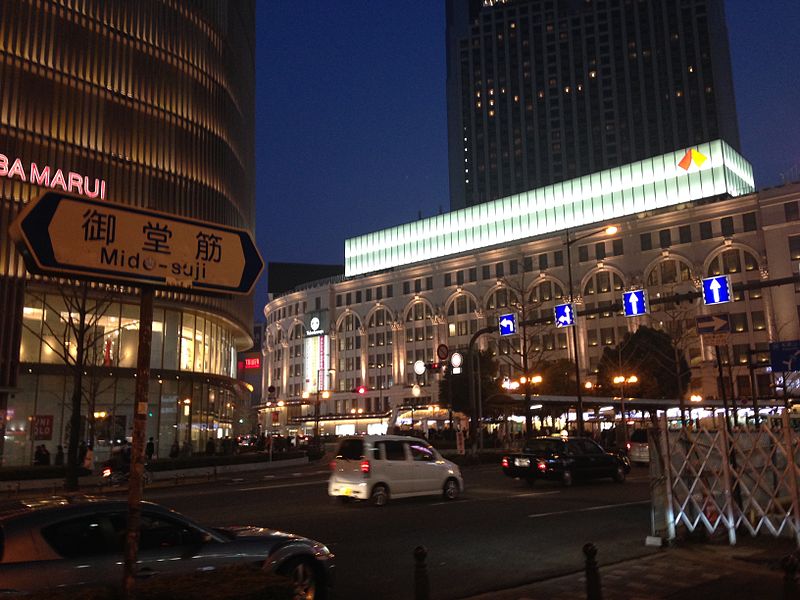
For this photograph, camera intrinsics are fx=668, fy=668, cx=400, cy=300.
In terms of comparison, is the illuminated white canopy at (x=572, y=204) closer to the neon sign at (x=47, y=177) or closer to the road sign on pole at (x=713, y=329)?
the neon sign at (x=47, y=177)

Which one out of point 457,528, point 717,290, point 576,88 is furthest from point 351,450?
point 576,88

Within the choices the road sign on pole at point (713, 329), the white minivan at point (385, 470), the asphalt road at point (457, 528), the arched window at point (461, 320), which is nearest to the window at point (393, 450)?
the white minivan at point (385, 470)

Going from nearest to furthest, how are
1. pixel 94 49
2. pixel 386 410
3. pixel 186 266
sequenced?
pixel 186 266, pixel 94 49, pixel 386 410

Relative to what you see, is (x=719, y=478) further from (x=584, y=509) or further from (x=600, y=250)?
(x=600, y=250)

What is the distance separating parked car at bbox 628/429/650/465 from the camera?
33875 millimetres

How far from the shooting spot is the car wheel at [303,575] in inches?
282

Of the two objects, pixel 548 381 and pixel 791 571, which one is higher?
pixel 548 381

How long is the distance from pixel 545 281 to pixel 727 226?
22010 mm

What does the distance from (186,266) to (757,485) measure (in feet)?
34.8

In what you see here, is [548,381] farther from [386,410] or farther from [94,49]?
[94,49]

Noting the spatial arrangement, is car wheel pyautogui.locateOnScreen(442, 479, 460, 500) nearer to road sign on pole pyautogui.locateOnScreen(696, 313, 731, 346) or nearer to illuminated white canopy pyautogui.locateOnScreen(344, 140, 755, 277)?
road sign on pole pyautogui.locateOnScreen(696, 313, 731, 346)

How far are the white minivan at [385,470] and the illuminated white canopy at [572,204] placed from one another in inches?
2754

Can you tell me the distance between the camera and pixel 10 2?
37.2 meters

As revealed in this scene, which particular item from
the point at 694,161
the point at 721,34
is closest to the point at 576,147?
the point at 721,34
